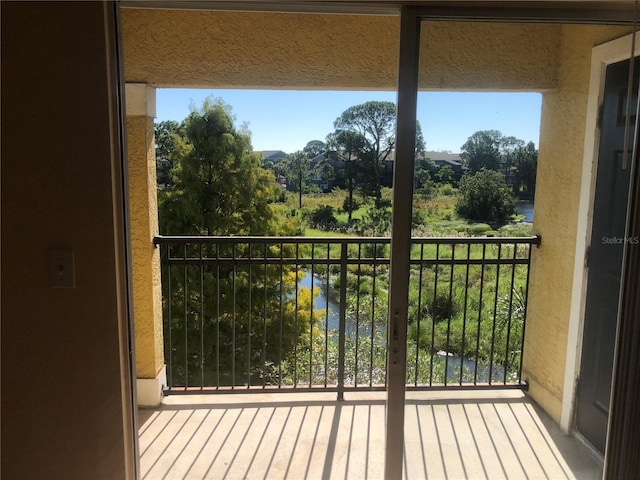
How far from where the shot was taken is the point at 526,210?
65.9 inches

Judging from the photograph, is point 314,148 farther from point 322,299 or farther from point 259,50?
point 322,299

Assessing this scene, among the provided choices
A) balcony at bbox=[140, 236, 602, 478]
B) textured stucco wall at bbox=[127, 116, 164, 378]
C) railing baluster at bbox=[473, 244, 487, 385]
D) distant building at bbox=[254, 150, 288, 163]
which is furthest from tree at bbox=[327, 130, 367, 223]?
railing baluster at bbox=[473, 244, 487, 385]

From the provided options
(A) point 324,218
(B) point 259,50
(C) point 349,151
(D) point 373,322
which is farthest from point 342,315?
(B) point 259,50

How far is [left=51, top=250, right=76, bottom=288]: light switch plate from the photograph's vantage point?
4.50 feet

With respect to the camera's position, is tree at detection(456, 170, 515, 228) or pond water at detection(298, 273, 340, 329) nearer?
tree at detection(456, 170, 515, 228)

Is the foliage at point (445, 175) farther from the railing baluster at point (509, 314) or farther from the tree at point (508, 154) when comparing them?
the railing baluster at point (509, 314)

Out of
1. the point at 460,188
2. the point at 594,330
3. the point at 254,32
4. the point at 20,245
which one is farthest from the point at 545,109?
the point at 20,245

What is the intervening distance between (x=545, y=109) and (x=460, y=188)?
42cm

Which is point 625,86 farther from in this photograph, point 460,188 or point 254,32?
point 254,32

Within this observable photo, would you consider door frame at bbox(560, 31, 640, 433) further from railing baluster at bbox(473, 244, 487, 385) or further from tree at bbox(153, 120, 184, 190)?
tree at bbox(153, 120, 184, 190)

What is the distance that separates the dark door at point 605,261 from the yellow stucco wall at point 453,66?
0.08 metres

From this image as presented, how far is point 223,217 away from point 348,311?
1.30 metres

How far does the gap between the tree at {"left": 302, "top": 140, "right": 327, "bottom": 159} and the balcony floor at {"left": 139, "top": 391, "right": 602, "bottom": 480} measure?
5.87ft

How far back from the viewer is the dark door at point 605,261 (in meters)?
1.61
